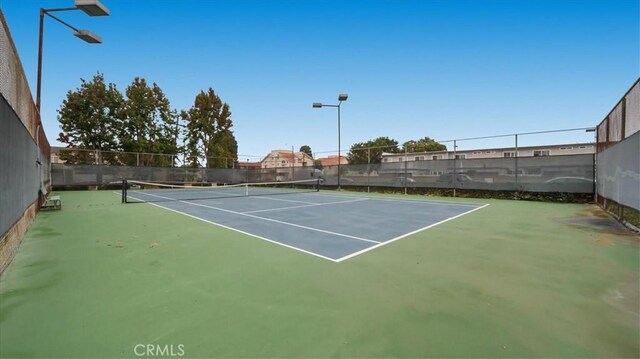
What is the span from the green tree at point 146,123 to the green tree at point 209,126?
2.08 metres

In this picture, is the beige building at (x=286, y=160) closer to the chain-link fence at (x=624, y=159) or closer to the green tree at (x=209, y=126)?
the green tree at (x=209, y=126)

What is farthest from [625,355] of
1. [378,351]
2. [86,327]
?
[86,327]

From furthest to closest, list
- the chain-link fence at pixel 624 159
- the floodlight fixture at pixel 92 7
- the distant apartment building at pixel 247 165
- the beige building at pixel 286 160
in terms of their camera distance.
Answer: the distant apartment building at pixel 247 165 → the beige building at pixel 286 160 → the floodlight fixture at pixel 92 7 → the chain-link fence at pixel 624 159

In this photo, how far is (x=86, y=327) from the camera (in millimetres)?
2516

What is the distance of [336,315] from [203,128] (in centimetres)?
4063

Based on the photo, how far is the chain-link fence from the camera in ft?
21.1

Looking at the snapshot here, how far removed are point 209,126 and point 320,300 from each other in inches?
1598

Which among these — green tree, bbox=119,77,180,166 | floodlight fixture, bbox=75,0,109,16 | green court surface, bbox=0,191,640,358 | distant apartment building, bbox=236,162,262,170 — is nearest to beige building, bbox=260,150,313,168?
distant apartment building, bbox=236,162,262,170

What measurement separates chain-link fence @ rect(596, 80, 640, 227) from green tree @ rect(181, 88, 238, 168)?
34.3m

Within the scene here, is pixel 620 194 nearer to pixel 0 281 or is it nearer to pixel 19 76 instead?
pixel 0 281


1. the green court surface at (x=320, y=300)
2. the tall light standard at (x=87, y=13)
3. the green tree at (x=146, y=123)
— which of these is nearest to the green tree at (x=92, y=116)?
the green tree at (x=146, y=123)

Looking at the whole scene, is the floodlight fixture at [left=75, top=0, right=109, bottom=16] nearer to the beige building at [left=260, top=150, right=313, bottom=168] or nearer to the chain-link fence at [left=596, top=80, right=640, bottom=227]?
the chain-link fence at [left=596, top=80, right=640, bottom=227]

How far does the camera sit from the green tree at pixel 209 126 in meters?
38.6

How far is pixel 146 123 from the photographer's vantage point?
34.5 metres
